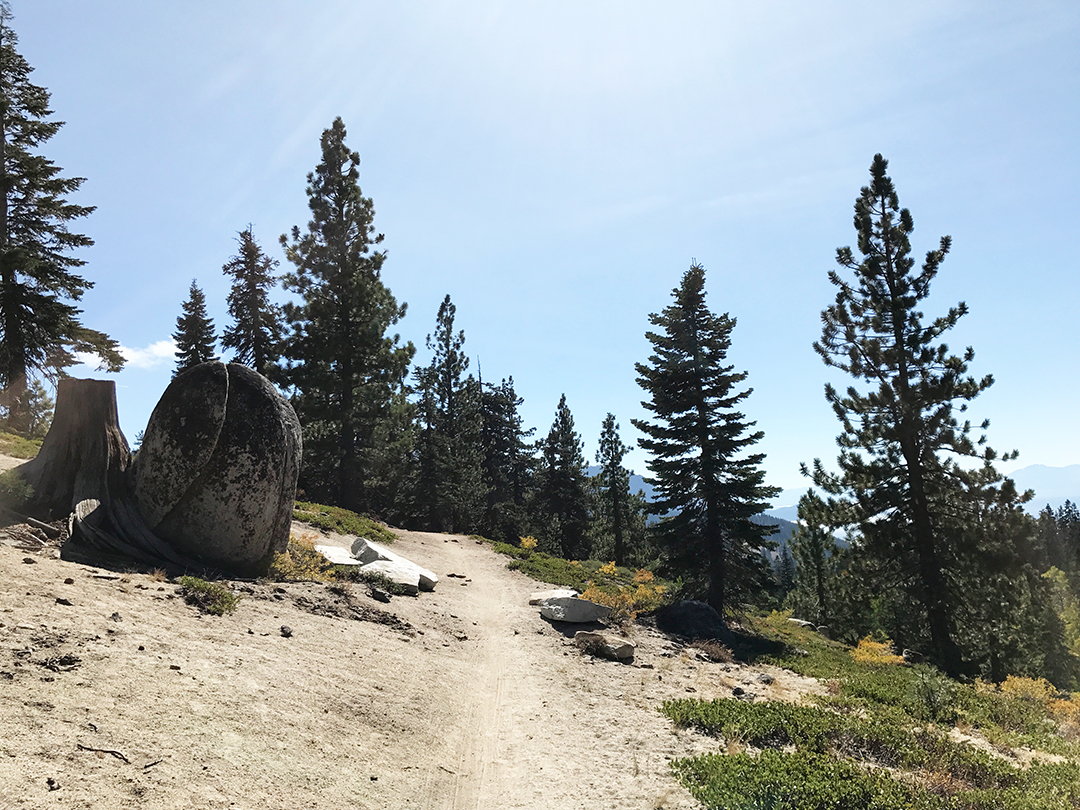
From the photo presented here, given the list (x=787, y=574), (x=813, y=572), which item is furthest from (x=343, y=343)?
(x=787, y=574)

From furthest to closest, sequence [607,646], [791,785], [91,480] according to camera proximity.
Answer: [607,646] → [91,480] → [791,785]

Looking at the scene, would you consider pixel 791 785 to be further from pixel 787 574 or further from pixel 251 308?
pixel 787 574

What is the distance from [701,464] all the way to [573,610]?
935 centimetres

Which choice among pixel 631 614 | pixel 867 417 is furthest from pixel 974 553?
pixel 631 614

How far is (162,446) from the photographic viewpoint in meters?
10.3

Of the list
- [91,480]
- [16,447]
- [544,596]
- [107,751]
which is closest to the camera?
[107,751]

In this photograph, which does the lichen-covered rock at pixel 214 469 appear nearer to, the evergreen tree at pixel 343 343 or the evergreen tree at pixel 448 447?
the evergreen tree at pixel 343 343

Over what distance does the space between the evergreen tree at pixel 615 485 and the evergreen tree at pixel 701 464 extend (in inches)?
960

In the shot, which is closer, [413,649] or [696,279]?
[413,649]

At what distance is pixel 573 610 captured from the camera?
14164 mm

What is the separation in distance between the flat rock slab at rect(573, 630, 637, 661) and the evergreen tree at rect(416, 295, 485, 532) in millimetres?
26910

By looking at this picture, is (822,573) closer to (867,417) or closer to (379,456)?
(867,417)

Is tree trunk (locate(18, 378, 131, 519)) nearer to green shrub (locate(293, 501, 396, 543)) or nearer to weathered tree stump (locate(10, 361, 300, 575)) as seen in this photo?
weathered tree stump (locate(10, 361, 300, 575))

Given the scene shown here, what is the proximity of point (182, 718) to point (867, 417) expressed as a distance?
2245cm
